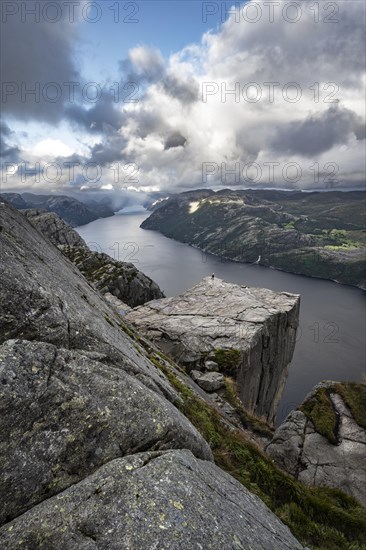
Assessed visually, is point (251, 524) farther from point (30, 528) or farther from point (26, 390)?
point (26, 390)

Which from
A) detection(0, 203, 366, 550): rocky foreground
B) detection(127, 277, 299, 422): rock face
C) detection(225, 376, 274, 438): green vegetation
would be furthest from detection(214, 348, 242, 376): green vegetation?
detection(0, 203, 366, 550): rocky foreground

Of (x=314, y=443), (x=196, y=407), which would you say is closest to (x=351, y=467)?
(x=314, y=443)

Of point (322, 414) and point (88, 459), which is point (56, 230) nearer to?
point (322, 414)

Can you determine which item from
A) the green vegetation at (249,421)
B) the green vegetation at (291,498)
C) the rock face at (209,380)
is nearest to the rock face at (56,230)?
the rock face at (209,380)

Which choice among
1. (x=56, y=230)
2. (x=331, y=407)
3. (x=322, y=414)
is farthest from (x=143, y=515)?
(x=56, y=230)

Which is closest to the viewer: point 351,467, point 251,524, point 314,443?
point 251,524

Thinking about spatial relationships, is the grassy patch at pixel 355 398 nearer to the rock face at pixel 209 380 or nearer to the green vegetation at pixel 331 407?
the green vegetation at pixel 331 407
